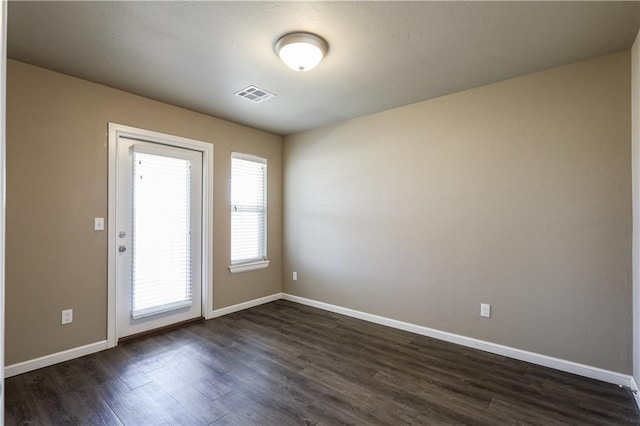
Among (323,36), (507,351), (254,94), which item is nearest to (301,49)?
(323,36)

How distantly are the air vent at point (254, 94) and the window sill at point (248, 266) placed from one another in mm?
2119

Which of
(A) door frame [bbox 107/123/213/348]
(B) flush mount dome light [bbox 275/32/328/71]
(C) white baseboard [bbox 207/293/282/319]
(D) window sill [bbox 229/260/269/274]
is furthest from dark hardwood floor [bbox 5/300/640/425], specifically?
(B) flush mount dome light [bbox 275/32/328/71]

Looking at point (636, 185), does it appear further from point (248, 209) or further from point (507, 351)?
point (248, 209)

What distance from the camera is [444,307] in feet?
10.4

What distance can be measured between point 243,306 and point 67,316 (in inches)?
75.3

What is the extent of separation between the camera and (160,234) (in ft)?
11.0

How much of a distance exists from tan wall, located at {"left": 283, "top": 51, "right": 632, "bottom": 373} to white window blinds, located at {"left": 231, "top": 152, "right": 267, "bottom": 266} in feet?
3.28

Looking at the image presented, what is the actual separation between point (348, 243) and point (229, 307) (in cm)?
176

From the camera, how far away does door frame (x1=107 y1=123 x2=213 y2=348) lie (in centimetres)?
298

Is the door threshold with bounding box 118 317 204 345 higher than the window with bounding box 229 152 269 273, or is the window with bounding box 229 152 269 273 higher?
the window with bounding box 229 152 269 273

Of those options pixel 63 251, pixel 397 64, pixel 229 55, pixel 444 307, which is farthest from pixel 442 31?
pixel 63 251

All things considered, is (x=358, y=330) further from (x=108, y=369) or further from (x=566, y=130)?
(x=566, y=130)

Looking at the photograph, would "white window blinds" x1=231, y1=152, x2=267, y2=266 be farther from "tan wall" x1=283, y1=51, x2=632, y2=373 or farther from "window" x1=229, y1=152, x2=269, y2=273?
"tan wall" x1=283, y1=51, x2=632, y2=373

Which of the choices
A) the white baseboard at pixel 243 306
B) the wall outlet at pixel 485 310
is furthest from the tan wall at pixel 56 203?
the wall outlet at pixel 485 310
